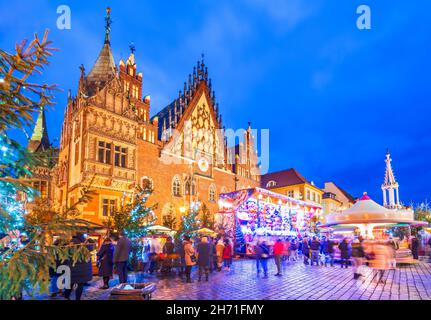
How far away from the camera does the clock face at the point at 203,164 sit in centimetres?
3165

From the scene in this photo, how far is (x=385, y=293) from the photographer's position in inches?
356

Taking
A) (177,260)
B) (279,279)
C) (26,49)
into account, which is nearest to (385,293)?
(279,279)

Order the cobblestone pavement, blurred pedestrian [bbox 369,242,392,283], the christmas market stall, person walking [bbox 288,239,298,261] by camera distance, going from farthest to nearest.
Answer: person walking [bbox 288,239,298,261] < the christmas market stall < blurred pedestrian [bbox 369,242,392,283] < the cobblestone pavement

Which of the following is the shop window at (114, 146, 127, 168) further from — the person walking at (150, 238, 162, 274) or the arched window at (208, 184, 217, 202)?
the person walking at (150, 238, 162, 274)

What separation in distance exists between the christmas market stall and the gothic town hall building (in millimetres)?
6571

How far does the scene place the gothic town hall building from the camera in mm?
22953

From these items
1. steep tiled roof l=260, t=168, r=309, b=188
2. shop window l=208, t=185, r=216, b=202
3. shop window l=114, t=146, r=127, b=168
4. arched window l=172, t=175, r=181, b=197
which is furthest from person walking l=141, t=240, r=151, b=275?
steep tiled roof l=260, t=168, r=309, b=188

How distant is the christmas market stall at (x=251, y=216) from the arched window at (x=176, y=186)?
598 centimetres

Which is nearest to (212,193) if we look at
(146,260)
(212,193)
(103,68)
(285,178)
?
(212,193)

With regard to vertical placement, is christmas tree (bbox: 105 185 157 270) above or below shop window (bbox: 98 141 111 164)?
below

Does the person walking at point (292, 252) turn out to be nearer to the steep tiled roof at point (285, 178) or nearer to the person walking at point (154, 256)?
the person walking at point (154, 256)

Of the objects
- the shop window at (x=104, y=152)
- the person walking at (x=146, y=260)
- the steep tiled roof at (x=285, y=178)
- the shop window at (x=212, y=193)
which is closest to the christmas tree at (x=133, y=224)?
the person walking at (x=146, y=260)

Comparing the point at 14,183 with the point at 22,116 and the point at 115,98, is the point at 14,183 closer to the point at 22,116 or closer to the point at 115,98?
the point at 22,116

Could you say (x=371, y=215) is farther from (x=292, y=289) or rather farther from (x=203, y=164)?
(x=203, y=164)
